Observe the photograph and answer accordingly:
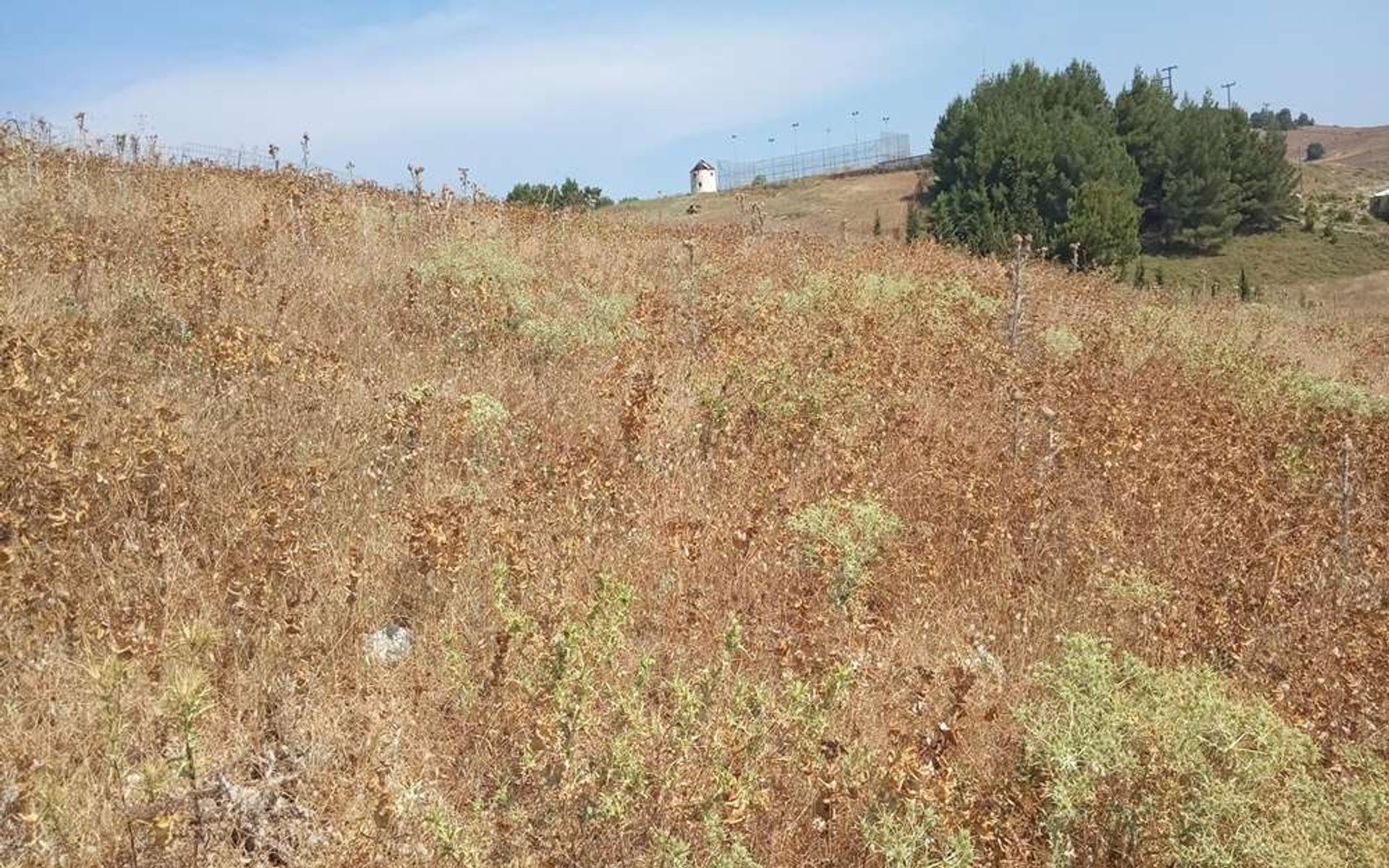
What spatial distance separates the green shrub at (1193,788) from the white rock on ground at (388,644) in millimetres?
2384

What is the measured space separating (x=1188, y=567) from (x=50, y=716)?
16.2 ft

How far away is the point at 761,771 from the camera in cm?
295

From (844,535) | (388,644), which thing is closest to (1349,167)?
(844,535)

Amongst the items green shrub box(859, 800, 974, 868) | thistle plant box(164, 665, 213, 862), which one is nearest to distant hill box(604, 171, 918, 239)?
green shrub box(859, 800, 974, 868)

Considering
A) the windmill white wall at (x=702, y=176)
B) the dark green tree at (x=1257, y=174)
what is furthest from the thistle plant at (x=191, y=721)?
the windmill white wall at (x=702, y=176)

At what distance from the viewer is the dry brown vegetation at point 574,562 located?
9.00 feet

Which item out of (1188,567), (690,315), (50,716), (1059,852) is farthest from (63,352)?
(1188,567)

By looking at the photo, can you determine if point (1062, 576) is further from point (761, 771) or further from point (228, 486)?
point (228, 486)

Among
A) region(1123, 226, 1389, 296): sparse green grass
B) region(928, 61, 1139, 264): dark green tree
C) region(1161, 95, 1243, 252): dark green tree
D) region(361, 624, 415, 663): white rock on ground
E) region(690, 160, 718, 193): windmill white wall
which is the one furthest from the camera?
region(690, 160, 718, 193): windmill white wall

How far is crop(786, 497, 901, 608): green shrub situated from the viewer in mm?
4070

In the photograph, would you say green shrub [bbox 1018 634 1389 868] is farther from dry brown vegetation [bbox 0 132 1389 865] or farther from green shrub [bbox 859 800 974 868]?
green shrub [bbox 859 800 974 868]

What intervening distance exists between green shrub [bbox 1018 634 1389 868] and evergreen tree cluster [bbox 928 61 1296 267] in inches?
985

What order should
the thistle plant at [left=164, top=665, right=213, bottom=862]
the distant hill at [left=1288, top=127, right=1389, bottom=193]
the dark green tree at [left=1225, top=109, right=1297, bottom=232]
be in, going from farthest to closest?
1. the distant hill at [left=1288, top=127, right=1389, bottom=193]
2. the dark green tree at [left=1225, top=109, right=1297, bottom=232]
3. the thistle plant at [left=164, top=665, right=213, bottom=862]

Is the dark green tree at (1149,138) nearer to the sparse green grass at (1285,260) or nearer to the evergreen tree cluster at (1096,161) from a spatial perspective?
the evergreen tree cluster at (1096,161)
